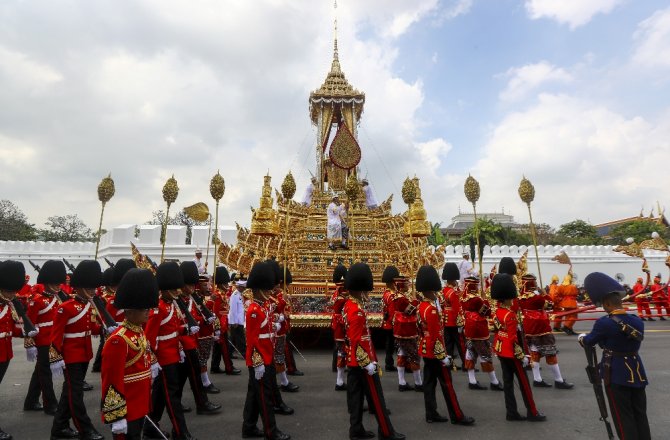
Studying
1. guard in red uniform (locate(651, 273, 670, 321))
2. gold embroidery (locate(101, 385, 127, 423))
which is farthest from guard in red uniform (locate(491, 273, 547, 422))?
gold embroidery (locate(101, 385, 127, 423))

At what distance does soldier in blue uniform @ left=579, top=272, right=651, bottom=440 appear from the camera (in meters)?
3.48

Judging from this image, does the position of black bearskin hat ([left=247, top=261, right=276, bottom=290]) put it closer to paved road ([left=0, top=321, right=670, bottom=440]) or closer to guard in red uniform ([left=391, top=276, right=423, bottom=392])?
paved road ([left=0, top=321, right=670, bottom=440])

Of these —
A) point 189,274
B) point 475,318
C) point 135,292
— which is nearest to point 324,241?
point 475,318

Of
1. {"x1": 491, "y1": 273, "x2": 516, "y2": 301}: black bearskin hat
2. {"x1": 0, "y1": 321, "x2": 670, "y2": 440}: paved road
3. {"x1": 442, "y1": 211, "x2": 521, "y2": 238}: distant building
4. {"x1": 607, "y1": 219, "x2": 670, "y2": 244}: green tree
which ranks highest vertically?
{"x1": 442, "y1": 211, "x2": 521, "y2": 238}: distant building

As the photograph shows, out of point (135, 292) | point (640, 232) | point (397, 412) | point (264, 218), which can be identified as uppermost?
point (640, 232)

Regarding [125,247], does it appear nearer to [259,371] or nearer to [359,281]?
[259,371]

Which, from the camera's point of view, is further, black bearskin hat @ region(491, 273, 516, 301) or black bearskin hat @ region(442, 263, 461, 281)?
black bearskin hat @ region(442, 263, 461, 281)

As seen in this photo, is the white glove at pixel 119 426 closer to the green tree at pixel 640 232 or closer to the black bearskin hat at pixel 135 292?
the black bearskin hat at pixel 135 292

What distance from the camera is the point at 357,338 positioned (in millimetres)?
4492

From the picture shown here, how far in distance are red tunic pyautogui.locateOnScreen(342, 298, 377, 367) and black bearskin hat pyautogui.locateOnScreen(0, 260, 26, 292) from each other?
14.5 feet

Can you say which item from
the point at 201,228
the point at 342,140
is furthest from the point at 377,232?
the point at 201,228

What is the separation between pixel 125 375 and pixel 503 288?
5.02 meters

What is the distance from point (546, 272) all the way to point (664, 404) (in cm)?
2188

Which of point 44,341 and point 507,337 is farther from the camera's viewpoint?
point 44,341
